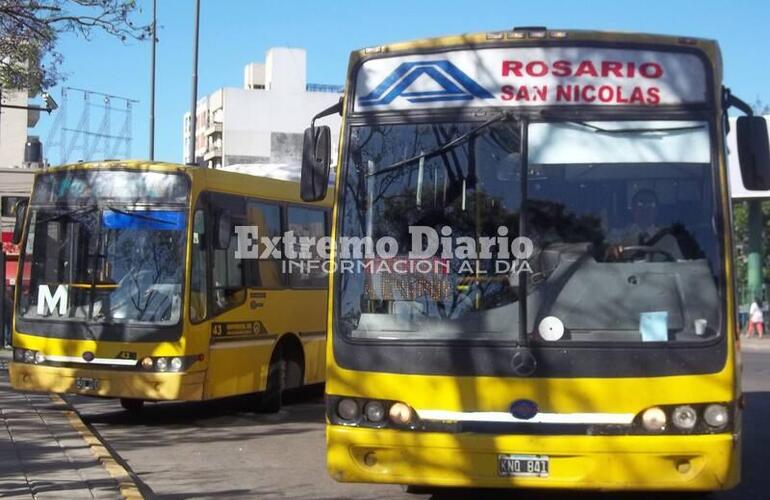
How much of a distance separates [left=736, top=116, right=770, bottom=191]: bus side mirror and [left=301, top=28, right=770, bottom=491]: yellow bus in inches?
0.5

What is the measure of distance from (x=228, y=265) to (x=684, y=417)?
766 centimetres

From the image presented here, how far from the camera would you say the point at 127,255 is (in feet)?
41.0

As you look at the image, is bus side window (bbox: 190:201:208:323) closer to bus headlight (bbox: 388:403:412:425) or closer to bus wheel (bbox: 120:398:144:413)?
bus wheel (bbox: 120:398:144:413)

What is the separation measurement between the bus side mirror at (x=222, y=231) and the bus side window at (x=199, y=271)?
0.72 feet

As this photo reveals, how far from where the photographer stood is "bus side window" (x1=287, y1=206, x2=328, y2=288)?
14602 mm

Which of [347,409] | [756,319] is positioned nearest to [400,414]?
[347,409]

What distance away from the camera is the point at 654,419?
255 inches

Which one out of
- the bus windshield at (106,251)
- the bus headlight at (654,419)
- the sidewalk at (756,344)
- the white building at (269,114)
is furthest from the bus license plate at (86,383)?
the white building at (269,114)

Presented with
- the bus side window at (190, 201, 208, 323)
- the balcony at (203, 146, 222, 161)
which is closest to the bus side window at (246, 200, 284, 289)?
the bus side window at (190, 201, 208, 323)

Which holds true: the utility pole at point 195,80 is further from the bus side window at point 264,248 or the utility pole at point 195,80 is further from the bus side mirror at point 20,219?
the bus side mirror at point 20,219

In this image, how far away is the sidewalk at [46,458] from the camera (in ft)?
27.6

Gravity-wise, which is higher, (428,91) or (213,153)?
(213,153)

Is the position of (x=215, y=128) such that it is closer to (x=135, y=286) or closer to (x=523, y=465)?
(x=135, y=286)

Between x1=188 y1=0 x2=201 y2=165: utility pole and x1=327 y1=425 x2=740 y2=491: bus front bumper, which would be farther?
x1=188 y1=0 x2=201 y2=165: utility pole
